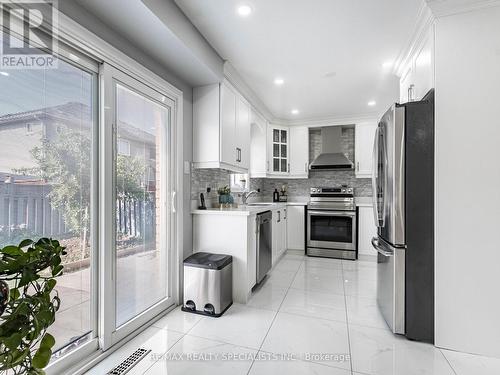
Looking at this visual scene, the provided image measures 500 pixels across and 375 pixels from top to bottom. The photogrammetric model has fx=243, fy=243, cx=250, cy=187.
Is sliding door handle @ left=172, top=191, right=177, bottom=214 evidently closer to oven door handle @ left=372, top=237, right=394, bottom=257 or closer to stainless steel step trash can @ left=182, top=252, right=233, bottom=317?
stainless steel step trash can @ left=182, top=252, right=233, bottom=317

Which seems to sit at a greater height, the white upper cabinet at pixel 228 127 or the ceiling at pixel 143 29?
the ceiling at pixel 143 29

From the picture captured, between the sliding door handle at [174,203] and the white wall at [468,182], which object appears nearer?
the white wall at [468,182]

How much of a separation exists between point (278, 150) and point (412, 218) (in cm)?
322

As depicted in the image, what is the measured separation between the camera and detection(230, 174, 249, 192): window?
156 inches

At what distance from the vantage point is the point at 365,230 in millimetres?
4207

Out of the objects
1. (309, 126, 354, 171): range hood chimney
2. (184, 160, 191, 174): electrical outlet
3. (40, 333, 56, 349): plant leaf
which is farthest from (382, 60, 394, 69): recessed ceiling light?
(40, 333, 56, 349): plant leaf

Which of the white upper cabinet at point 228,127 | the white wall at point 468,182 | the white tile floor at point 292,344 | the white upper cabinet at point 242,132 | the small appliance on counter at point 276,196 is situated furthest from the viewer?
the small appliance on counter at point 276,196

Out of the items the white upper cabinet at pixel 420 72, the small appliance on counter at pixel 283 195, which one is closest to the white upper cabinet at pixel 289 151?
the small appliance on counter at pixel 283 195

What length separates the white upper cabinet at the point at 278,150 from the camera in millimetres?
4727

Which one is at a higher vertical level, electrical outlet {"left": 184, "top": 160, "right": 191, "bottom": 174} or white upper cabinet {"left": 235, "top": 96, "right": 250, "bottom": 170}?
white upper cabinet {"left": 235, "top": 96, "right": 250, "bottom": 170}

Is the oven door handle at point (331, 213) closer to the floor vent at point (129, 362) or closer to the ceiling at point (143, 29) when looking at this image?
the ceiling at point (143, 29)

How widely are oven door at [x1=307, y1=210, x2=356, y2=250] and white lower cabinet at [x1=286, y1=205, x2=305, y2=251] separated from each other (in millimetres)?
124

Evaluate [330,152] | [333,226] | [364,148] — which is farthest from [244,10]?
[333,226]

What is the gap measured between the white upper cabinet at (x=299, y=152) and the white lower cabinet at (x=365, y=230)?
49.1 inches
